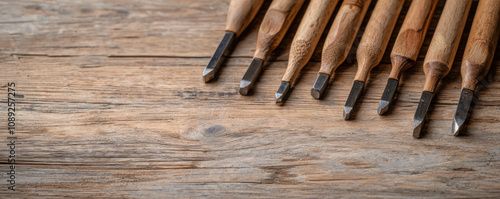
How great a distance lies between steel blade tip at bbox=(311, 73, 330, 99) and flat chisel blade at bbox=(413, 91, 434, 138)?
18 cm

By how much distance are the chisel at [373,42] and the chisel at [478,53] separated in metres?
0.16

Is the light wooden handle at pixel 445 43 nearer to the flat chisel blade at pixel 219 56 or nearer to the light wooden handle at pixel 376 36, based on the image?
the light wooden handle at pixel 376 36

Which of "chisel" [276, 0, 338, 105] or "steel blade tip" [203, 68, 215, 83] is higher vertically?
"chisel" [276, 0, 338, 105]

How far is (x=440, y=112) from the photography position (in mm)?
919

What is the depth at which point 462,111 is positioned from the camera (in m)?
0.87

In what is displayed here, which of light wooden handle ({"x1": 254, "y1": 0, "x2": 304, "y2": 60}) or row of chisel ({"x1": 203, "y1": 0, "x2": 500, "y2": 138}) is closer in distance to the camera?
row of chisel ({"x1": 203, "y1": 0, "x2": 500, "y2": 138})

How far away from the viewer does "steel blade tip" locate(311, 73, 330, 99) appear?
3.13ft

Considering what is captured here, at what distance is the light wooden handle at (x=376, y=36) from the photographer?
973 mm

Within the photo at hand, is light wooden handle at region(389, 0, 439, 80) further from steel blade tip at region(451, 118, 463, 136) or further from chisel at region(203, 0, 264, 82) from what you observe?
chisel at region(203, 0, 264, 82)

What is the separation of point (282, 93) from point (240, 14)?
10.3 inches

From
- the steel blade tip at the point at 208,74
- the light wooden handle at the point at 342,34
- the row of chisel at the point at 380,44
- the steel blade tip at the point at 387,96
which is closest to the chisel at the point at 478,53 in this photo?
the row of chisel at the point at 380,44

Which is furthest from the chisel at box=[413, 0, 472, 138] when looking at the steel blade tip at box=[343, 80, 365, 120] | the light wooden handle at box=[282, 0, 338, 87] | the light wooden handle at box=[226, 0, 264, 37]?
the light wooden handle at box=[226, 0, 264, 37]

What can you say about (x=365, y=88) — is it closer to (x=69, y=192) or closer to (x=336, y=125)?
(x=336, y=125)

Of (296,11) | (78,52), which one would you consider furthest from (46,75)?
(296,11)
